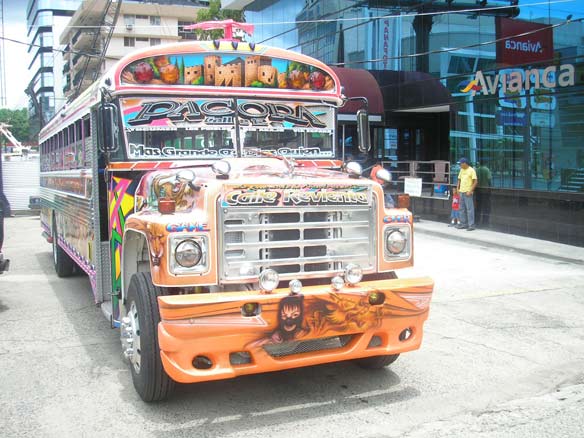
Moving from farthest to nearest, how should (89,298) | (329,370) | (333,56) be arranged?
(333,56) → (89,298) → (329,370)

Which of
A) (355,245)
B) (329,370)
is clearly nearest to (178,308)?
Answer: (355,245)

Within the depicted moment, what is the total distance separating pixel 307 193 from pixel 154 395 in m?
1.85

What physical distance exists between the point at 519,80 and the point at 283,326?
12247 mm

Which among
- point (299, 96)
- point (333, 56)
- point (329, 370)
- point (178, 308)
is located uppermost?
point (333, 56)

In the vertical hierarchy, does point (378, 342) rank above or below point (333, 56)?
below

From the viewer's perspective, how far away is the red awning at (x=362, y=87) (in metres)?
19.2

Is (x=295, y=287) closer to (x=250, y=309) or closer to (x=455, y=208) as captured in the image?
(x=250, y=309)

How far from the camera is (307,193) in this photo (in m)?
4.56

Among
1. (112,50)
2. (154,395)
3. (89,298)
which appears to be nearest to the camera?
(154,395)

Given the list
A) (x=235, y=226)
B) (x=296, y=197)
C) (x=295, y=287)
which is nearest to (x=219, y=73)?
(x=296, y=197)

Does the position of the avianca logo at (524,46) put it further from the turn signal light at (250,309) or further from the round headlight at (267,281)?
the turn signal light at (250,309)

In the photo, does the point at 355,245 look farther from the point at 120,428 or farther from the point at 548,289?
the point at 548,289

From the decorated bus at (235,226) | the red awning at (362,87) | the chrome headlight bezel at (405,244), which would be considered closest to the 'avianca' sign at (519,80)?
the red awning at (362,87)

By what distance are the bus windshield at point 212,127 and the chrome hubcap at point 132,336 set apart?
151 centimetres
